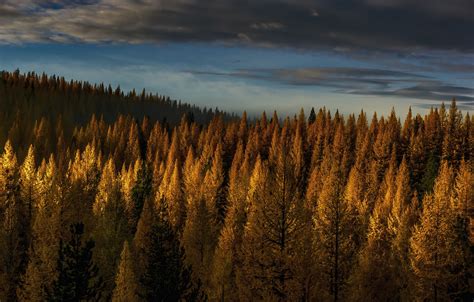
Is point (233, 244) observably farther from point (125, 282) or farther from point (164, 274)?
point (164, 274)

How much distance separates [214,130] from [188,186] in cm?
6909

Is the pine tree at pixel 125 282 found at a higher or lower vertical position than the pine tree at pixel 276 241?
lower

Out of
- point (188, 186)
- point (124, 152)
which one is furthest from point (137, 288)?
point (124, 152)

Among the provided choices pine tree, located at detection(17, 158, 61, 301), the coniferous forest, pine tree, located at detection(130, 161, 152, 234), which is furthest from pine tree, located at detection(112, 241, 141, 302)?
pine tree, located at detection(130, 161, 152, 234)

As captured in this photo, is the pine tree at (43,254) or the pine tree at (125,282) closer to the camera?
the pine tree at (125,282)

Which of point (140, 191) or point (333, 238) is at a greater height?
point (333, 238)

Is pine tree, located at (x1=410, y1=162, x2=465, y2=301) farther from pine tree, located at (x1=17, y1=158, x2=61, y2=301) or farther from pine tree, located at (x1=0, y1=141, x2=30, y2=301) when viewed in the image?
pine tree, located at (x1=0, y1=141, x2=30, y2=301)

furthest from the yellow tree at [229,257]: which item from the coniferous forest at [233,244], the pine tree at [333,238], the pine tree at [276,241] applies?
the pine tree at [333,238]

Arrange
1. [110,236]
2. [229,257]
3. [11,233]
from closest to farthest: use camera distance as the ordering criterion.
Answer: [229,257] → [110,236] → [11,233]

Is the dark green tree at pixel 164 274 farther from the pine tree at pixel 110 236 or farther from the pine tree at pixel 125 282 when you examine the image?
the pine tree at pixel 110 236

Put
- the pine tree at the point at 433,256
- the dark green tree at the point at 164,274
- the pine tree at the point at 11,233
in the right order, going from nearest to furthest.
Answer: the dark green tree at the point at 164,274 → the pine tree at the point at 433,256 → the pine tree at the point at 11,233

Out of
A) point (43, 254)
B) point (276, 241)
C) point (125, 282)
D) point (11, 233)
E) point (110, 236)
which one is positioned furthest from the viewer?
point (11, 233)

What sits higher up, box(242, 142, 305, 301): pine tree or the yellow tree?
box(242, 142, 305, 301): pine tree

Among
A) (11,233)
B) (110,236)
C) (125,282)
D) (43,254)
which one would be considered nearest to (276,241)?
(125,282)
